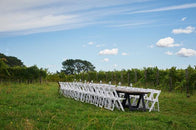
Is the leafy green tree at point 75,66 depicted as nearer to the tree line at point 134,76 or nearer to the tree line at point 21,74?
the tree line at point 134,76

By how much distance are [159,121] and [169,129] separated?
2.89 feet

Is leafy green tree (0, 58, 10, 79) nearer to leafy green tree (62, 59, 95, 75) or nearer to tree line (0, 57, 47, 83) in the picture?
tree line (0, 57, 47, 83)

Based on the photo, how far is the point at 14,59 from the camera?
53906 mm

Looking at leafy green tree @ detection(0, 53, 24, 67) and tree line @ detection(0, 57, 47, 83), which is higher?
leafy green tree @ detection(0, 53, 24, 67)

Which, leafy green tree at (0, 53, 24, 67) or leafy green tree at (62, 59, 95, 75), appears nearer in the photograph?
leafy green tree at (0, 53, 24, 67)

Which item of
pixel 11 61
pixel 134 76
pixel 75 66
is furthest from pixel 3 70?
pixel 75 66

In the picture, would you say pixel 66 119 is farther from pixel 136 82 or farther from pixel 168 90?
pixel 136 82

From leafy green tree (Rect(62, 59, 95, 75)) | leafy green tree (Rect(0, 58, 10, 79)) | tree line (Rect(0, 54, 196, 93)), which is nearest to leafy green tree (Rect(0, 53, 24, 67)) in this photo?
leafy green tree (Rect(62, 59, 95, 75))

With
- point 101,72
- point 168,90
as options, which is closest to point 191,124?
point 168,90

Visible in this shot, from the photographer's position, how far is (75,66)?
57500 mm

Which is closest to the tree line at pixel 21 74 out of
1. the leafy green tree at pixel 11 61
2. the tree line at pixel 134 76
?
the tree line at pixel 134 76

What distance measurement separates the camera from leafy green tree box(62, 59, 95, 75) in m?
56.3

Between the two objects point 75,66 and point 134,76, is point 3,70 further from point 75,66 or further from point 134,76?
point 75,66

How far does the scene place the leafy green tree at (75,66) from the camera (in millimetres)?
56275
